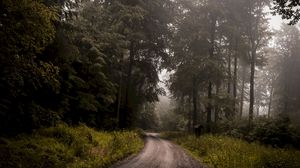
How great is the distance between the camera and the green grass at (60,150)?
1266cm

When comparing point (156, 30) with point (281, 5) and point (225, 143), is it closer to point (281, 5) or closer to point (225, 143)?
point (225, 143)

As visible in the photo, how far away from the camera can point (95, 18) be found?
28.0 m

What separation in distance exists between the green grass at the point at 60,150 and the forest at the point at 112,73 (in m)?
0.05

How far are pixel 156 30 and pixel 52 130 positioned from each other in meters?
17.5

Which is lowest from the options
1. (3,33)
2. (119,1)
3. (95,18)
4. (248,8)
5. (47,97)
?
(47,97)

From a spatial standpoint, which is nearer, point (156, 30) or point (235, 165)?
point (235, 165)

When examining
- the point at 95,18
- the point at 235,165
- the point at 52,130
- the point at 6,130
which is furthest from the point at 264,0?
the point at 6,130

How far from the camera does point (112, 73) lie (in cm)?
3189

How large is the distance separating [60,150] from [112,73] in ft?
57.1

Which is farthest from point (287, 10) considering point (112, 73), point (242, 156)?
point (112, 73)

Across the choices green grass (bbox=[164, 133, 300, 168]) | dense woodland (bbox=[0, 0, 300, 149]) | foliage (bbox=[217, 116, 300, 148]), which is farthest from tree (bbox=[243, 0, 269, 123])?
green grass (bbox=[164, 133, 300, 168])

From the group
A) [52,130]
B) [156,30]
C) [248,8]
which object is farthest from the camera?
[248,8]

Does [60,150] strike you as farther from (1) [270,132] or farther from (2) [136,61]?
(2) [136,61]

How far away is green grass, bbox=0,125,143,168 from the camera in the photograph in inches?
498
